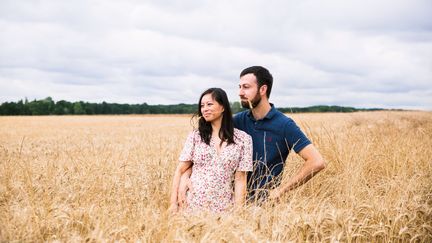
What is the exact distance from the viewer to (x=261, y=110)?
4.05 meters

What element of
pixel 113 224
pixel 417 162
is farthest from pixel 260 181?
pixel 417 162

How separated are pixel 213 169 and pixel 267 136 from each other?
72cm

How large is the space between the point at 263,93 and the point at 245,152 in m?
0.73

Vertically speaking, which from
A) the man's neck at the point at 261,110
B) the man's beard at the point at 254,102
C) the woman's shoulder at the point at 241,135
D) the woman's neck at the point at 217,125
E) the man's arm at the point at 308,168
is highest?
the man's beard at the point at 254,102

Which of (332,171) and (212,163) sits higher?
(212,163)

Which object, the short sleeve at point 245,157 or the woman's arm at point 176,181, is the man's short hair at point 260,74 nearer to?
the short sleeve at point 245,157

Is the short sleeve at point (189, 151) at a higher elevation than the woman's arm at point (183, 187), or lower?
higher

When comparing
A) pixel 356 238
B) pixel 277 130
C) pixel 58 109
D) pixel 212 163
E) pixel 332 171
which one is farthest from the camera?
pixel 58 109

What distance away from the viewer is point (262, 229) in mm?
2797

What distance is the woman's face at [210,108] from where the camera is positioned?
12.0 feet

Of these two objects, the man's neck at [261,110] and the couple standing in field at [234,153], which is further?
the man's neck at [261,110]

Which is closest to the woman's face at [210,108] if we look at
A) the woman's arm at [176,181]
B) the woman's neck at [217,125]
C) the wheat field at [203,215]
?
the woman's neck at [217,125]

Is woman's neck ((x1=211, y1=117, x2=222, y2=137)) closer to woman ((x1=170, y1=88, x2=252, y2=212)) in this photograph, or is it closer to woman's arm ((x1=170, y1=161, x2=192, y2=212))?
woman ((x1=170, y1=88, x2=252, y2=212))

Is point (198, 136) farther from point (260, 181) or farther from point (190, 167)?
point (260, 181)
